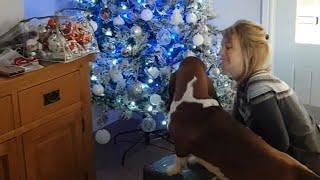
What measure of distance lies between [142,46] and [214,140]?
54.9 inches

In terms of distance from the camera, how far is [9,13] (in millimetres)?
2258

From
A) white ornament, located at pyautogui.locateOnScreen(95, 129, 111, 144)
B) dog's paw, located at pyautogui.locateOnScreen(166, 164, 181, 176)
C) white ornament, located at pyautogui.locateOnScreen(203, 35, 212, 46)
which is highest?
white ornament, located at pyautogui.locateOnScreen(203, 35, 212, 46)

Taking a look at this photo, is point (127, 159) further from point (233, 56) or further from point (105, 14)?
point (233, 56)

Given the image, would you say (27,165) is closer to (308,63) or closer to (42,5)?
(42,5)

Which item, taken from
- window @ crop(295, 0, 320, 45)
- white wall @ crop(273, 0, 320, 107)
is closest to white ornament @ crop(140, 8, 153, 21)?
white wall @ crop(273, 0, 320, 107)

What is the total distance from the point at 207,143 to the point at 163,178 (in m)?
0.36

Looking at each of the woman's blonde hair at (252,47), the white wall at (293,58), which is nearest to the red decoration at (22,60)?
the woman's blonde hair at (252,47)

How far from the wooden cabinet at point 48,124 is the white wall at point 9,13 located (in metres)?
0.41

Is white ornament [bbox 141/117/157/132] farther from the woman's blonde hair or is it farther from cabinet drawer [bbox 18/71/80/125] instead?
the woman's blonde hair

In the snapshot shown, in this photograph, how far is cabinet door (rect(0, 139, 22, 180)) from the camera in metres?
1.83

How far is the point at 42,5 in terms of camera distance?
3.08 metres

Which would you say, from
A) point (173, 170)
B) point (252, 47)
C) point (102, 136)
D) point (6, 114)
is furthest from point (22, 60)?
point (102, 136)

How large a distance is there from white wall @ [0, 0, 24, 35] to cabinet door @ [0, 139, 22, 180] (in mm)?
638

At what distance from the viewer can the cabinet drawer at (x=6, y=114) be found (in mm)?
1778
